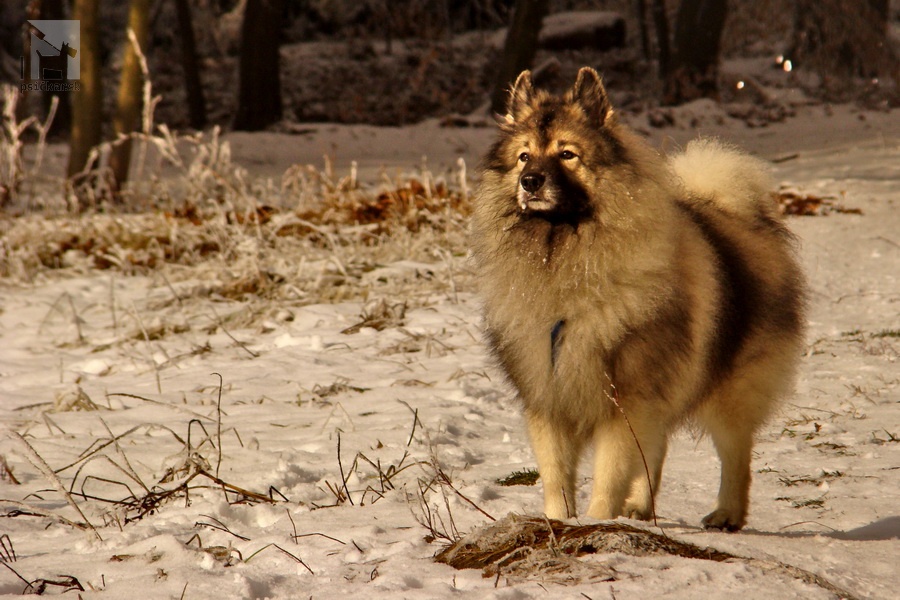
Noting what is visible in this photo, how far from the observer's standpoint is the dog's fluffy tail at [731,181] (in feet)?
13.6

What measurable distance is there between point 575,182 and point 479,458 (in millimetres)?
1418

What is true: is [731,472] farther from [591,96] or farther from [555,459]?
[591,96]

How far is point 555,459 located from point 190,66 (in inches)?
758

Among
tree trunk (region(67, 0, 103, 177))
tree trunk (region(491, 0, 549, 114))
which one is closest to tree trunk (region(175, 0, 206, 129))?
tree trunk (region(491, 0, 549, 114))

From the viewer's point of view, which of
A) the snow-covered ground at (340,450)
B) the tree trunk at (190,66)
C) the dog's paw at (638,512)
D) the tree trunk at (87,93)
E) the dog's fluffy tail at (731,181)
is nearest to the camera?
the snow-covered ground at (340,450)

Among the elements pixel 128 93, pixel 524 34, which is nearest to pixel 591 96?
pixel 128 93

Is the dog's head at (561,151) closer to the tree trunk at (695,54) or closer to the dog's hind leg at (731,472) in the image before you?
the dog's hind leg at (731,472)

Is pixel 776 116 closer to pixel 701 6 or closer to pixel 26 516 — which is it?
pixel 701 6

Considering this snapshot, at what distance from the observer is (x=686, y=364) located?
3359 millimetres

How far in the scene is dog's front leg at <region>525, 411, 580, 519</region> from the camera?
3.34m

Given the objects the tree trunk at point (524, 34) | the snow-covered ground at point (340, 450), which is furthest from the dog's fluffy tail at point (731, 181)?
the tree trunk at point (524, 34)

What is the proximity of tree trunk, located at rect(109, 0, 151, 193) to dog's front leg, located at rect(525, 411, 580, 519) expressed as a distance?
7932mm

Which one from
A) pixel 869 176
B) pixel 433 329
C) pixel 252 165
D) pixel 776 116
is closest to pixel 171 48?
pixel 252 165

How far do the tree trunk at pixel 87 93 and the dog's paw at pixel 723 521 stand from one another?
30.0ft
